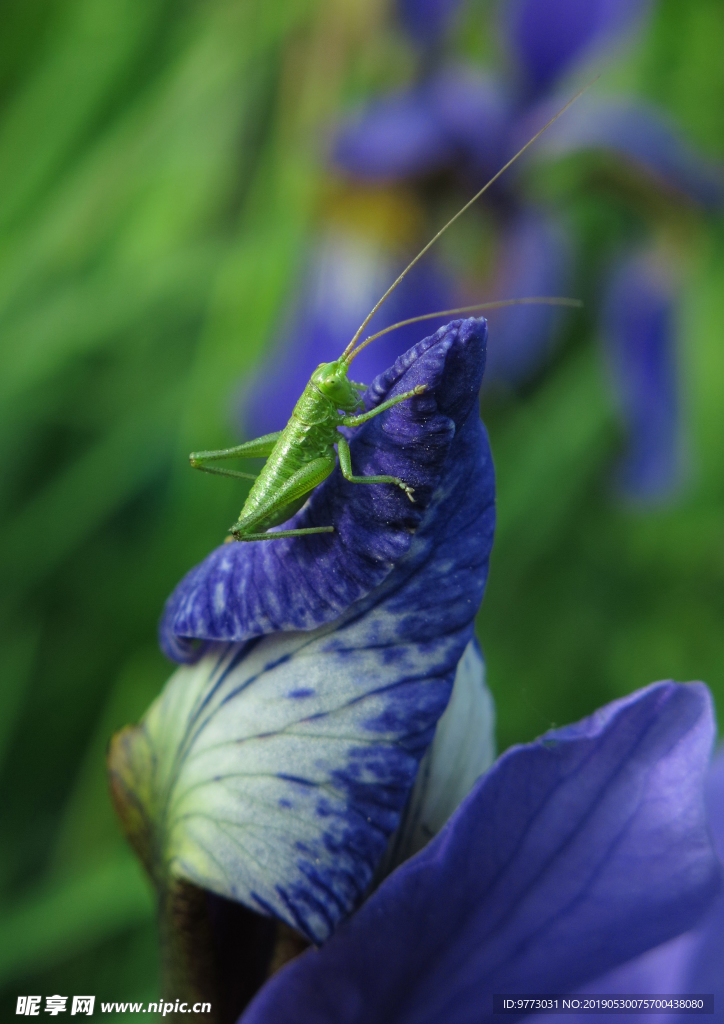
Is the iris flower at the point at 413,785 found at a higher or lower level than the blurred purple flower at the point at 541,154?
lower

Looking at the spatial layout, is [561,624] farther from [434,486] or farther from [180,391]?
[434,486]

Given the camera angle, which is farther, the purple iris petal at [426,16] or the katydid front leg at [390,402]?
the purple iris petal at [426,16]

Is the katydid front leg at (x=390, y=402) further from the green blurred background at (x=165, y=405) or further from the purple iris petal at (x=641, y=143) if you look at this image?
the purple iris petal at (x=641, y=143)

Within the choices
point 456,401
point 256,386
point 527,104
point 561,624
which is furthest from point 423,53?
point 456,401

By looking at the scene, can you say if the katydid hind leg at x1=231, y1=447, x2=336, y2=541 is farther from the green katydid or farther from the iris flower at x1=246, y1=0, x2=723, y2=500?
the iris flower at x1=246, y1=0, x2=723, y2=500

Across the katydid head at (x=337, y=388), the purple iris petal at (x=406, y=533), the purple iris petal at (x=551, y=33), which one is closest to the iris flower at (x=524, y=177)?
the purple iris petal at (x=551, y=33)

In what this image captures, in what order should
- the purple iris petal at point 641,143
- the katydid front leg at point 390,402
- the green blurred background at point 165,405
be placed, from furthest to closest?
1. the purple iris petal at point 641,143
2. the green blurred background at point 165,405
3. the katydid front leg at point 390,402

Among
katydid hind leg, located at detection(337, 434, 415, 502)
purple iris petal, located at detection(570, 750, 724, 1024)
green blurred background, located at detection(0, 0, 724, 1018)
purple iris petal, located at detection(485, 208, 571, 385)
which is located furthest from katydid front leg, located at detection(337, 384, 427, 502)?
purple iris petal, located at detection(485, 208, 571, 385)
